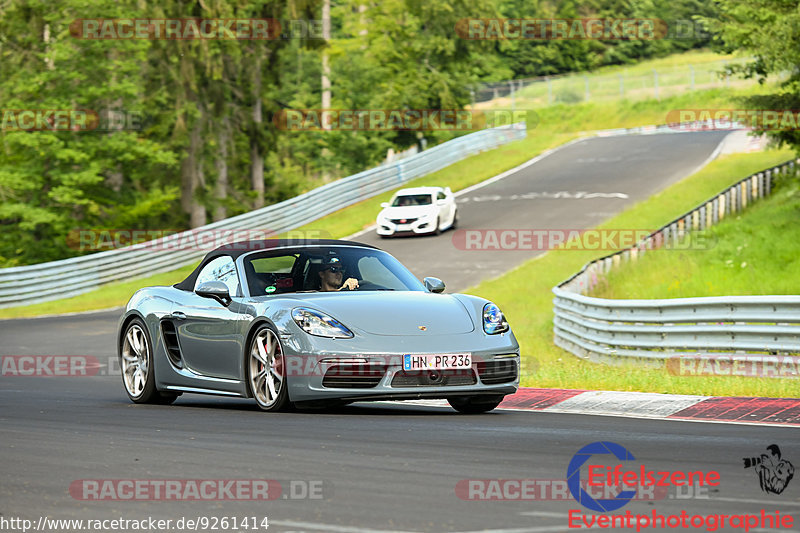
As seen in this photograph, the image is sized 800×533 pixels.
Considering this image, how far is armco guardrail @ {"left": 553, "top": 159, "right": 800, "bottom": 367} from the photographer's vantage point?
14.6 m

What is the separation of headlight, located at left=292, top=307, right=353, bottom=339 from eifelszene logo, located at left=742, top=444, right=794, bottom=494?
3481mm

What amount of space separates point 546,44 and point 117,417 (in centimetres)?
10008

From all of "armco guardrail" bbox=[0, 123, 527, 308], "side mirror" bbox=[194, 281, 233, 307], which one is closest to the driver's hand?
"side mirror" bbox=[194, 281, 233, 307]

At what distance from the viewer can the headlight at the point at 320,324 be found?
9609 millimetres

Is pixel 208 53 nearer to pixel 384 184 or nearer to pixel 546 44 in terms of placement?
pixel 384 184

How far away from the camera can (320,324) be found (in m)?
9.66

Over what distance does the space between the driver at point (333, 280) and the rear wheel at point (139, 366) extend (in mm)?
1890

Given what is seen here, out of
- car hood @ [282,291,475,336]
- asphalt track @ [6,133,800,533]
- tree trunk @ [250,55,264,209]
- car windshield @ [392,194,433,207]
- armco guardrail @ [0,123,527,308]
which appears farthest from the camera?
tree trunk @ [250,55,264,209]

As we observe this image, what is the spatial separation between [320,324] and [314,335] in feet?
0.39

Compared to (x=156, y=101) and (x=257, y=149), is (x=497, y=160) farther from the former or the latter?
(x=156, y=101)

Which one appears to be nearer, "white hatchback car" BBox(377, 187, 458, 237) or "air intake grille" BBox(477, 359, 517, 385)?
"air intake grille" BBox(477, 359, 517, 385)

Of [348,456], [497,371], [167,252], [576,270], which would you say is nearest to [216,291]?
[497,371]

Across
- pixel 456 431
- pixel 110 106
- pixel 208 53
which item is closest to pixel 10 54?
pixel 110 106

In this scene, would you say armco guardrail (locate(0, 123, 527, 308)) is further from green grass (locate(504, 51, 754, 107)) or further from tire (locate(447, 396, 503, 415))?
green grass (locate(504, 51, 754, 107))
